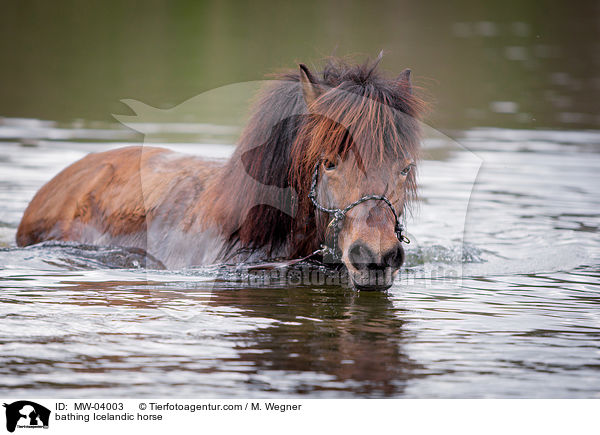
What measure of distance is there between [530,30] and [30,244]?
898 inches

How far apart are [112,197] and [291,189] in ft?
6.48

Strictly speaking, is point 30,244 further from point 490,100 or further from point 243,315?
point 490,100

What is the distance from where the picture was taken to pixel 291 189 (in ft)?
18.7

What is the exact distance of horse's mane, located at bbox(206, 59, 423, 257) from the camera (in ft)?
17.4

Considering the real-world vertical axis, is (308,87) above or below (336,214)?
above

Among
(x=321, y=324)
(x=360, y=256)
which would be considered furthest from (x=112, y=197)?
(x=360, y=256)

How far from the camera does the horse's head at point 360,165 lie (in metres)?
5.02

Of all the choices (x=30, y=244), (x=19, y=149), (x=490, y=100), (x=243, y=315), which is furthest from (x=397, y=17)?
(x=243, y=315)

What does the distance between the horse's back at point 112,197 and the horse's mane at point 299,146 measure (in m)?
0.65

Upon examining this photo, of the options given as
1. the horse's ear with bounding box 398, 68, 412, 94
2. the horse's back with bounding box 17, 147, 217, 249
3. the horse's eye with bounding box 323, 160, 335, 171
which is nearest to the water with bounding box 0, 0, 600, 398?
the horse's back with bounding box 17, 147, 217, 249
